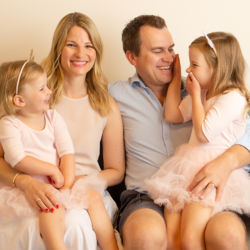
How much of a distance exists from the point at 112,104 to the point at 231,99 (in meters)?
0.66

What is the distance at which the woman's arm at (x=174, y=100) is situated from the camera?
6.72 ft

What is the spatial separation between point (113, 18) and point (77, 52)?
1.72ft

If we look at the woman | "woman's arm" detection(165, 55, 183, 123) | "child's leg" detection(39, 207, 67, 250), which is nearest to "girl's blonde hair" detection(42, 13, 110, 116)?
the woman

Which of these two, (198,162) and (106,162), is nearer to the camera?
(198,162)

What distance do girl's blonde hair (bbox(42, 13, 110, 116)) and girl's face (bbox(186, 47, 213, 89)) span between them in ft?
1.65

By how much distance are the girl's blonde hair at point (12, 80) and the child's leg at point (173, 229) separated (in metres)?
0.87

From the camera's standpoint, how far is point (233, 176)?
1778mm

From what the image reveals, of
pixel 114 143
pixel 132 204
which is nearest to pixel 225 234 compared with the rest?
pixel 132 204

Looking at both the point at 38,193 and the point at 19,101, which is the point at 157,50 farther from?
the point at 38,193

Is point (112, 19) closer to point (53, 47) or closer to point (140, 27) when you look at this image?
point (140, 27)

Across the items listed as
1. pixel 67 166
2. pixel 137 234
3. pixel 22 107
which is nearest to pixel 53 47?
pixel 22 107

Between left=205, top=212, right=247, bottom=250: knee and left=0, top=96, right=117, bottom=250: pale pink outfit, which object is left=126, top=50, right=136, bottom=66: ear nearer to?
left=0, top=96, right=117, bottom=250: pale pink outfit

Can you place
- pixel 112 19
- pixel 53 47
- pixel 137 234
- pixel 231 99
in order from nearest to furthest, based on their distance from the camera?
pixel 137 234 < pixel 231 99 < pixel 53 47 < pixel 112 19

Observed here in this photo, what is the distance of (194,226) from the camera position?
1598 mm
